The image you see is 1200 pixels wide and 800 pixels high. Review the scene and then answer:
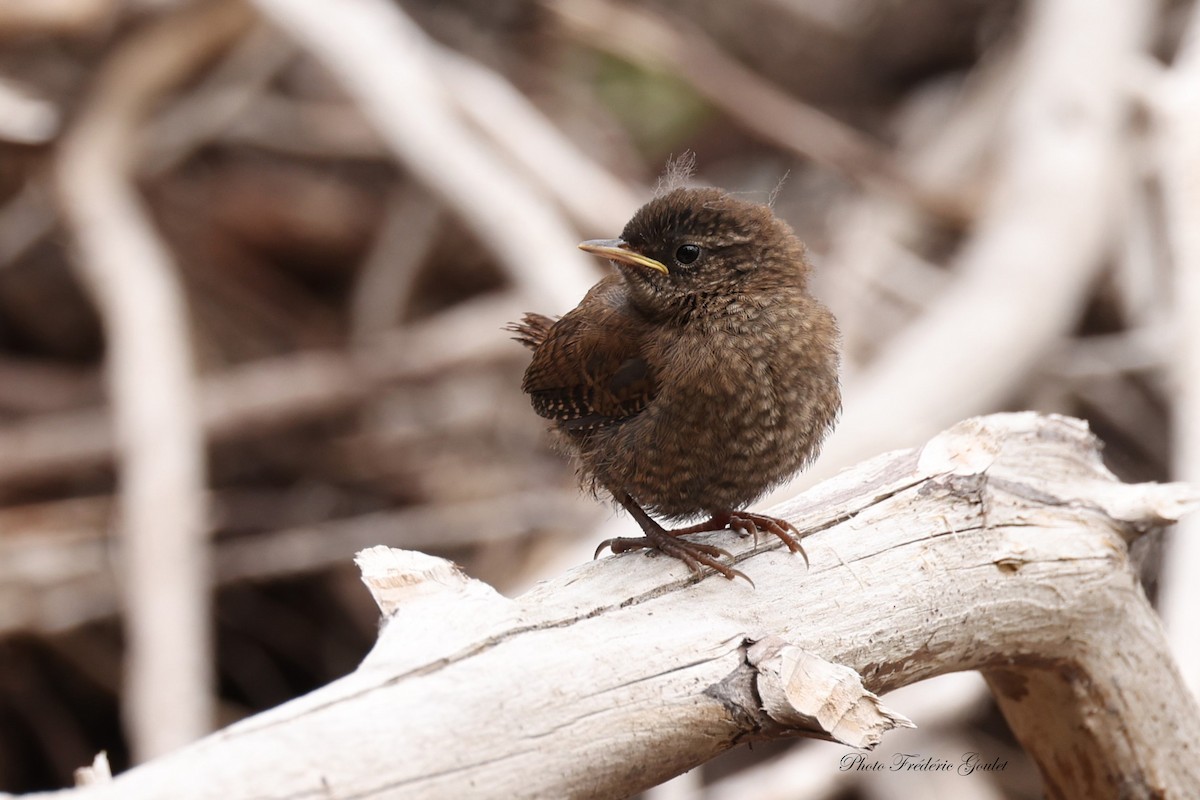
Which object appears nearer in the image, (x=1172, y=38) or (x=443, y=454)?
(x=443, y=454)

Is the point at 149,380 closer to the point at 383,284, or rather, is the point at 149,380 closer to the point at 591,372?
the point at 383,284

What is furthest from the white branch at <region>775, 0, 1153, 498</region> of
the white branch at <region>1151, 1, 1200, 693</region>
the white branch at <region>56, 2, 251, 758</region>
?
the white branch at <region>56, 2, 251, 758</region>

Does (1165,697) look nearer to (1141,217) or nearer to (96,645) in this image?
(1141,217)

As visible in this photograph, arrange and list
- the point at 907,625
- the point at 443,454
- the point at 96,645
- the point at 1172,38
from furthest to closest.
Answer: the point at 1172,38 < the point at 443,454 < the point at 96,645 < the point at 907,625

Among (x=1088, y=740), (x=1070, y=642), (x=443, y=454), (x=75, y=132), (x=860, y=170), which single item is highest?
(x=75, y=132)

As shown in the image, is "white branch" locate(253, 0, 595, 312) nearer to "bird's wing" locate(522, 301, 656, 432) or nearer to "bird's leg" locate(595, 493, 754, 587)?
"bird's wing" locate(522, 301, 656, 432)

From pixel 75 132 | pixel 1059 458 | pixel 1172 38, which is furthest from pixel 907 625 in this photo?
pixel 1172 38

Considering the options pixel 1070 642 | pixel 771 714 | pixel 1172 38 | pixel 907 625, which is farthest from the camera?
pixel 1172 38
